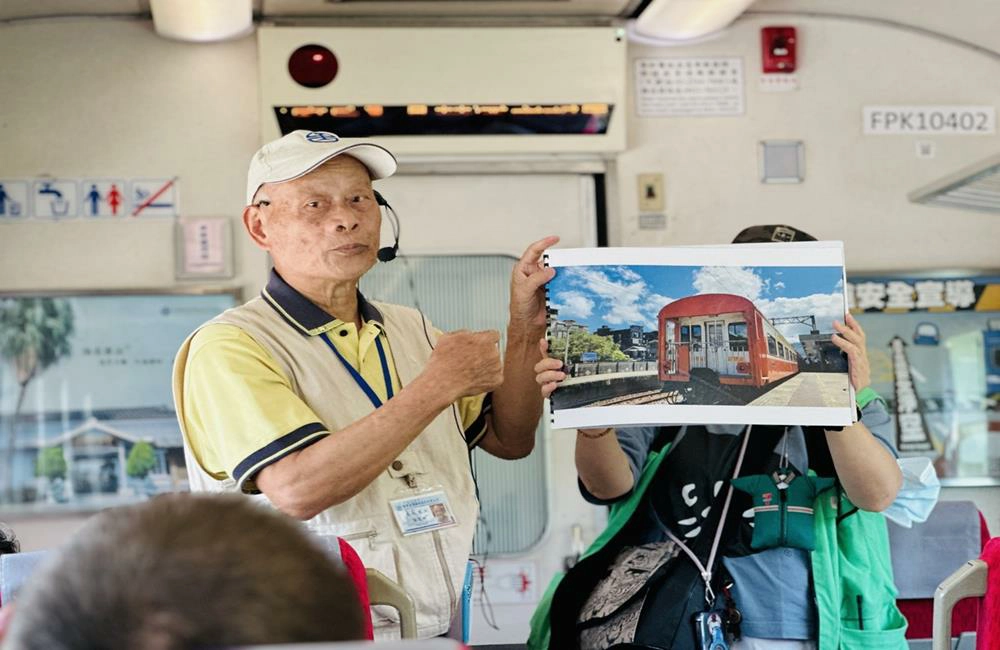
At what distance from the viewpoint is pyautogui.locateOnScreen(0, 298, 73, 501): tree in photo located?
435 cm

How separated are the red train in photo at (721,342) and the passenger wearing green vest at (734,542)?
148mm

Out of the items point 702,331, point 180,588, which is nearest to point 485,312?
point 702,331

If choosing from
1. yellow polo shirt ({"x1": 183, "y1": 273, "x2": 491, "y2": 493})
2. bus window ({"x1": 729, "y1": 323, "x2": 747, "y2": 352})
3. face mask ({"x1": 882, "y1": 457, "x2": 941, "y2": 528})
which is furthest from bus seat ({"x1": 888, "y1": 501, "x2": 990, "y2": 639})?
yellow polo shirt ({"x1": 183, "y1": 273, "x2": 491, "y2": 493})

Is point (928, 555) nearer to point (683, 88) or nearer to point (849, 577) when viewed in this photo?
point (849, 577)

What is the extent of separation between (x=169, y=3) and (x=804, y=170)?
260 centimetres

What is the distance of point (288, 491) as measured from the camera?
1995mm

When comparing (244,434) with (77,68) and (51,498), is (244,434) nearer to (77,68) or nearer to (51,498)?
(51,498)

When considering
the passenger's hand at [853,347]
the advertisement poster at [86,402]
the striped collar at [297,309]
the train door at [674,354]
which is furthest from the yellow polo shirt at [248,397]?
the advertisement poster at [86,402]

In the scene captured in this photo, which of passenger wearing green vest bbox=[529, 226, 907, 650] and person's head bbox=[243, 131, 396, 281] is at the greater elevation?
person's head bbox=[243, 131, 396, 281]

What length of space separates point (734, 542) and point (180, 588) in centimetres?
197

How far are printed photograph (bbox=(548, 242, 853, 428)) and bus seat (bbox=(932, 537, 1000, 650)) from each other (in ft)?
1.36

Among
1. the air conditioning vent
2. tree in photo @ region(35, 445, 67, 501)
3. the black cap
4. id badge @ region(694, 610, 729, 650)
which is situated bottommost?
id badge @ region(694, 610, 729, 650)

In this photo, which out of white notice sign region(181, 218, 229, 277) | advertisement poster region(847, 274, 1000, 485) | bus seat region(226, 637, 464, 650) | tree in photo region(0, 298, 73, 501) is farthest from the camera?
advertisement poster region(847, 274, 1000, 485)

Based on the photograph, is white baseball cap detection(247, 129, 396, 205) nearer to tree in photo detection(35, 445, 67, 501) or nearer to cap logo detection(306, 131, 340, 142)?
cap logo detection(306, 131, 340, 142)
